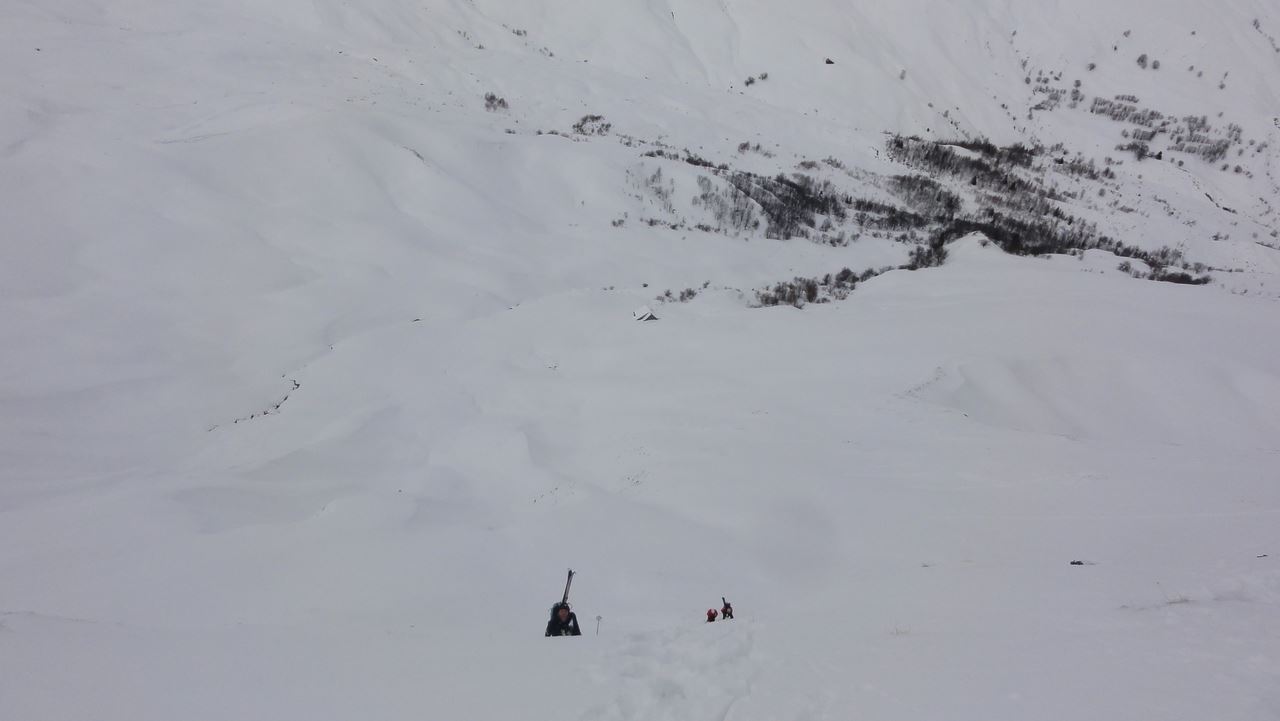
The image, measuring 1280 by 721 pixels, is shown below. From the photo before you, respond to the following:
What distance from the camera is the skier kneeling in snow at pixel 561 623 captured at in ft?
18.8

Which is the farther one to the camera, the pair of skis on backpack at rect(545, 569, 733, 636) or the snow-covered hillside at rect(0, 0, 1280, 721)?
the pair of skis on backpack at rect(545, 569, 733, 636)

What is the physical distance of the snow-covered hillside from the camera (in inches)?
182

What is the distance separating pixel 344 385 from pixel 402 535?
4.71 m

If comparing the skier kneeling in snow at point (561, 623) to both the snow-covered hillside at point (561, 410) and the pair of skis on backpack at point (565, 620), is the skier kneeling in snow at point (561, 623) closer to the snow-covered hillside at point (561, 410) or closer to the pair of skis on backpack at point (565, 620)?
the pair of skis on backpack at point (565, 620)

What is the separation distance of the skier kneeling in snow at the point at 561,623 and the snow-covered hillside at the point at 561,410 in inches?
15.1

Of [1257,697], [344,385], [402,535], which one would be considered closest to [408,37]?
[344,385]

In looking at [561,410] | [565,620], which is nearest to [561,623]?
[565,620]

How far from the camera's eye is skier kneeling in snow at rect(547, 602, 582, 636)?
5.73 meters

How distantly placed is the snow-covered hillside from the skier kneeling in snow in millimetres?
383

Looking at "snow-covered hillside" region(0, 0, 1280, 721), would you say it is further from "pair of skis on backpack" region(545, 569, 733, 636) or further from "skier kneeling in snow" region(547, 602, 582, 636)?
"skier kneeling in snow" region(547, 602, 582, 636)

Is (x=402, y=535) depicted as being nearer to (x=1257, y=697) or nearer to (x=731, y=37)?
(x=1257, y=697)

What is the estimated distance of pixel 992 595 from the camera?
5645 millimetres

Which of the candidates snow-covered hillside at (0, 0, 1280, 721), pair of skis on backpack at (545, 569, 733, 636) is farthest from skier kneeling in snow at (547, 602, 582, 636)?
snow-covered hillside at (0, 0, 1280, 721)

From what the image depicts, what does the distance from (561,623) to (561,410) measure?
570cm
